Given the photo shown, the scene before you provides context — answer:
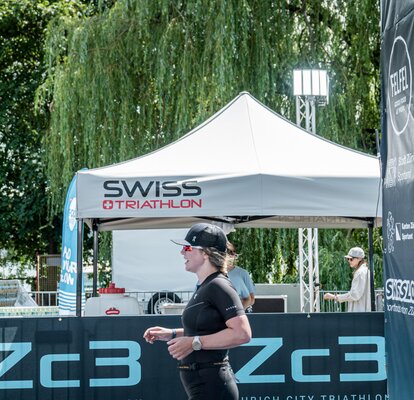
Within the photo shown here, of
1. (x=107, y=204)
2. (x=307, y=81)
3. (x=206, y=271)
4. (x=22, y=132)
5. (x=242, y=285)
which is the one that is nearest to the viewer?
(x=206, y=271)

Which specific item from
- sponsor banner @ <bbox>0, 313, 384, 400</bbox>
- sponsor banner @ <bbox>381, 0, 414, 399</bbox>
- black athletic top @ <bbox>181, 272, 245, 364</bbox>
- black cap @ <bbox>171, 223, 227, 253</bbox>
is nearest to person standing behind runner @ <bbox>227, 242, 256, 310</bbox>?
sponsor banner @ <bbox>0, 313, 384, 400</bbox>

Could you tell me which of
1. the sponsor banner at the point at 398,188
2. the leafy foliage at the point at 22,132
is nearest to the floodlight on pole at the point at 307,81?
the sponsor banner at the point at 398,188

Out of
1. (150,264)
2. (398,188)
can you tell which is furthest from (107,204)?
(150,264)

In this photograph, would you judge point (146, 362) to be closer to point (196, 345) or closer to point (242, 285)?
point (242, 285)

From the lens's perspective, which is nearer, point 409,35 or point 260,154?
point 409,35

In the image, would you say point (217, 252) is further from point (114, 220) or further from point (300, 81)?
point (300, 81)

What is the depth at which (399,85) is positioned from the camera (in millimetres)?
6688

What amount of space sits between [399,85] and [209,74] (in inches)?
528

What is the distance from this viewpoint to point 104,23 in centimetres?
2158

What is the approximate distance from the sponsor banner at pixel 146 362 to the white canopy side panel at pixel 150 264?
10861mm

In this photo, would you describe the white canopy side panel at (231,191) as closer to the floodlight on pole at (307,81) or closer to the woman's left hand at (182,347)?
the woman's left hand at (182,347)

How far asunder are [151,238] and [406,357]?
47.0 ft

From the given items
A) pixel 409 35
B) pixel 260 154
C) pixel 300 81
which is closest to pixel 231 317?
pixel 409 35

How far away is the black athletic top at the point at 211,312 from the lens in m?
6.06
